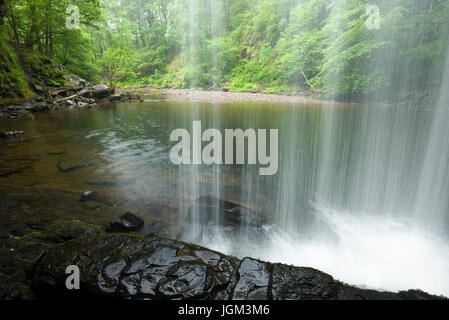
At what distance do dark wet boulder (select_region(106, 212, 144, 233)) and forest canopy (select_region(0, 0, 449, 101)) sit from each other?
55.8 feet

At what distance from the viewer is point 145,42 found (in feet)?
202

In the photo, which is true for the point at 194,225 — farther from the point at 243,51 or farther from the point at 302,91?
the point at 243,51

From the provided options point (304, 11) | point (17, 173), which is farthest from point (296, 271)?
point (304, 11)

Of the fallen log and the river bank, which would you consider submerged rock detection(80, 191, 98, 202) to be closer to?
the river bank

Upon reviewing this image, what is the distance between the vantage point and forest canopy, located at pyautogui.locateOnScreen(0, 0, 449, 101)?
50.5 ft

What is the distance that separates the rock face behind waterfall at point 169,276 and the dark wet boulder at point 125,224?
1.58m

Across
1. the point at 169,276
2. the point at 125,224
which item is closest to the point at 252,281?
the point at 169,276

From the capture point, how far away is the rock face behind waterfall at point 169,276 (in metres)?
2.07

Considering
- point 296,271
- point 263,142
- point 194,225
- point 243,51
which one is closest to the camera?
point 296,271

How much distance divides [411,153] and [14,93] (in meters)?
24.1

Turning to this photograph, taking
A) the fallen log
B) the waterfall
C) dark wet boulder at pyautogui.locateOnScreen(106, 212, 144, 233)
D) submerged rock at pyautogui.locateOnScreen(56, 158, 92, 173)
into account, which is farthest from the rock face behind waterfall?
the fallen log

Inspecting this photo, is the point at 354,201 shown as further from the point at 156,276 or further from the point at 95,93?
the point at 95,93

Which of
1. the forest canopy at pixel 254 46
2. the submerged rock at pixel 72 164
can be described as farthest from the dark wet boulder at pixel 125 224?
the forest canopy at pixel 254 46
